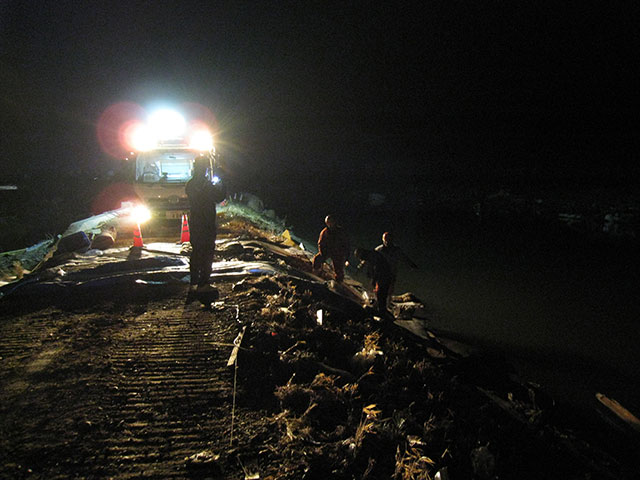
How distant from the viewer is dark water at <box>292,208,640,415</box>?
27.4ft

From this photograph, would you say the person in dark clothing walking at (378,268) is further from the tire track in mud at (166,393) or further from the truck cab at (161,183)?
the truck cab at (161,183)

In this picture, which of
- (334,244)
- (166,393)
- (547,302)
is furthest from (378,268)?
(547,302)

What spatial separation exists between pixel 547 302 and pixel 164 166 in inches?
598

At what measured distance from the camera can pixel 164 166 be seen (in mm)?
11430

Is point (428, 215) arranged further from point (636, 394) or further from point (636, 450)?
point (636, 450)

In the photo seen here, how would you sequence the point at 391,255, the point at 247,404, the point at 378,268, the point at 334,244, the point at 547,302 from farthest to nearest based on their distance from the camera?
the point at 547,302
the point at 334,244
the point at 391,255
the point at 378,268
the point at 247,404

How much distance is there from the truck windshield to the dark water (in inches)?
383

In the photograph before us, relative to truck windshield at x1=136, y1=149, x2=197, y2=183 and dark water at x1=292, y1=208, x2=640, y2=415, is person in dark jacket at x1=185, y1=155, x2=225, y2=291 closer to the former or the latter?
truck windshield at x1=136, y1=149, x2=197, y2=183

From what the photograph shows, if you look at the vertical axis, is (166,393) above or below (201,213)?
below

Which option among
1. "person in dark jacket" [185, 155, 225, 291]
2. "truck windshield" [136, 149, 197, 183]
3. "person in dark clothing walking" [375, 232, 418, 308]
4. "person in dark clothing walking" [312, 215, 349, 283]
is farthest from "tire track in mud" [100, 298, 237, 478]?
"truck windshield" [136, 149, 197, 183]

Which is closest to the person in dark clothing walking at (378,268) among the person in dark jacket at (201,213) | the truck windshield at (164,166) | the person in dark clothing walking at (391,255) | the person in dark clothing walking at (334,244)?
the person in dark clothing walking at (391,255)

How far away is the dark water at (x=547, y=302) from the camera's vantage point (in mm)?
8359

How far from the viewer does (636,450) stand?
15.7 feet

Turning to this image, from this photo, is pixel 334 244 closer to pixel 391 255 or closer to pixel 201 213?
pixel 391 255
